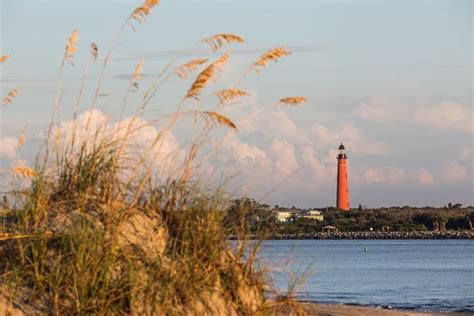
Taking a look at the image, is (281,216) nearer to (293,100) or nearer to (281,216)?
(281,216)

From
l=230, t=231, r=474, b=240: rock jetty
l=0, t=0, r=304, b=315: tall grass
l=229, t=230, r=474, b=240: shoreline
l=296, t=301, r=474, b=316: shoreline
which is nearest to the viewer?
l=0, t=0, r=304, b=315: tall grass

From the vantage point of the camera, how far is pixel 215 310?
8352mm

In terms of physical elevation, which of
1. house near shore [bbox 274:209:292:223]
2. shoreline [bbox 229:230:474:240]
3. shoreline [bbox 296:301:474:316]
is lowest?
shoreline [bbox 296:301:474:316]

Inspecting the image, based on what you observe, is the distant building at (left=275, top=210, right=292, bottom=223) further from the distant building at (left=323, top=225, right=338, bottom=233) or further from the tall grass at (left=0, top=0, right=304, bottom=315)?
the distant building at (left=323, top=225, right=338, bottom=233)

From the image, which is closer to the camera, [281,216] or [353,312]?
[281,216]

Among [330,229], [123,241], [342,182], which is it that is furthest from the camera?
[330,229]

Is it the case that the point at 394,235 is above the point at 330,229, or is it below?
below

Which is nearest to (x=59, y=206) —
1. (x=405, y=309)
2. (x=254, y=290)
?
(x=254, y=290)

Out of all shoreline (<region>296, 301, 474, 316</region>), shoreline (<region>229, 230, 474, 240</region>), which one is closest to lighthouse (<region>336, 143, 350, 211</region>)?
shoreline (<region>229, 230, 474, 240</region>)

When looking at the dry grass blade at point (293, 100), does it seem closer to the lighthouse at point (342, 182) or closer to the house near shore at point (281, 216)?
the house near shore at point (281, 216)


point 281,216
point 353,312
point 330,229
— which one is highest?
point 330,229

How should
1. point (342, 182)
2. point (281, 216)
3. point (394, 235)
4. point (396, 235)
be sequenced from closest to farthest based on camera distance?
1. point (281, 216)
2. point (342, 182)
3. point (396, 235)
4. point (394, 235)

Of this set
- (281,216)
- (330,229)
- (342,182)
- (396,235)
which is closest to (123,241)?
(281,216)

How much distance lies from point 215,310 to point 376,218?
155 meters
